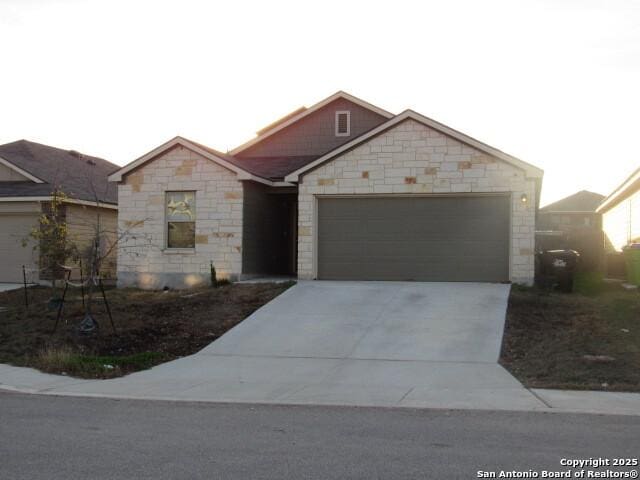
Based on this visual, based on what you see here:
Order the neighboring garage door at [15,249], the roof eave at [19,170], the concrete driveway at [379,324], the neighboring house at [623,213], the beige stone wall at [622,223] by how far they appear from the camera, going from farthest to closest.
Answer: the roof eave at [19,170], the neighboring garage door at [15,249], the beige stone wall at [622,223], the neighboring house at [623,213], the concrete driveway at [379,324]

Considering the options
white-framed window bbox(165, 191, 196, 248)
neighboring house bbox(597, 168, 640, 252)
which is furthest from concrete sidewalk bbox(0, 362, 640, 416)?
neighboring house bbox(597, 168, 640, 252)

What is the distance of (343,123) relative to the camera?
2580 centimetres

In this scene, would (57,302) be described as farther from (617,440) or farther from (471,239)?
(617,440)

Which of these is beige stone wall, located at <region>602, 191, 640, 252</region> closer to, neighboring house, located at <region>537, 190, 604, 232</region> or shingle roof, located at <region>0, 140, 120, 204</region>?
shingle roof, located at <region>0, 140, 120, 204</region>

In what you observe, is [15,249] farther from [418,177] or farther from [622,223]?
[622,223]

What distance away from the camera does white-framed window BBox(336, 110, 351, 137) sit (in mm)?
25703

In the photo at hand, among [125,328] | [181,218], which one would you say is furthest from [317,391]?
[181,218]

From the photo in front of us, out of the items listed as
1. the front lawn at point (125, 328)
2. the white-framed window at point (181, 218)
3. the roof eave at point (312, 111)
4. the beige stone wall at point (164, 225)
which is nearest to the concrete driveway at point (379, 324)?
the front lawn at point (125, 328)

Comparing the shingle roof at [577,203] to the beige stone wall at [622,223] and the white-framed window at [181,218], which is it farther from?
the white-framed window at [181,218]

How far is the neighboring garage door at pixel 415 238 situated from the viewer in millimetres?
18797

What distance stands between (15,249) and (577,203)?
56373mm

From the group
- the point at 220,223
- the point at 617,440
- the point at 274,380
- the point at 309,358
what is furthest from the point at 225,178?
the point at 617,440

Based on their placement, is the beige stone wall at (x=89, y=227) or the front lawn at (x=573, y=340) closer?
the front lawn at (x=573, y=340)

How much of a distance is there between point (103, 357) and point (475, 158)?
36.1ft
